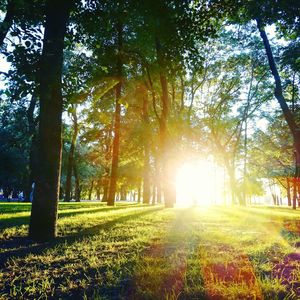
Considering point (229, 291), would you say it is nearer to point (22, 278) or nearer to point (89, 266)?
point (89, 266)

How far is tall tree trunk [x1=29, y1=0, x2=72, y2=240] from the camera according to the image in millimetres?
6410

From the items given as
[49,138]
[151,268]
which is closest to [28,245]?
[49,138]

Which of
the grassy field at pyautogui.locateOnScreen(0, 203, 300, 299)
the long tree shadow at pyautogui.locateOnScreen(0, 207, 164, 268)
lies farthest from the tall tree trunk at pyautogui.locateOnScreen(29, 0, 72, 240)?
the grassy field at pyautogui.locateOnScreen(0, 203, 300, 299)

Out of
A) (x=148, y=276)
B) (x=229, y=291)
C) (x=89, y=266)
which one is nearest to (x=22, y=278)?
(x=89, y=266)

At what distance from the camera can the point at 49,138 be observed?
6.68 meters

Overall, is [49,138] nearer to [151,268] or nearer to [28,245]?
[28,245]

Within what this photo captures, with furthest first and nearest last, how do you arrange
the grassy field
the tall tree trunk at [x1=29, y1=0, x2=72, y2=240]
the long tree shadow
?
the tall tree trunk at [x1=29, y1=0, x2=72, y2=240] → the long tree shadow → the grassy field

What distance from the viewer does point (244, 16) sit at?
1202cm

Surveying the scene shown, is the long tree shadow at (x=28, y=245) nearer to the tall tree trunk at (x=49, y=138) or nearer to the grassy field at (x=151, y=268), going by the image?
the grassy field at (x=151, y=268)

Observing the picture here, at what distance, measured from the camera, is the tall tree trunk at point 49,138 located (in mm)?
6410

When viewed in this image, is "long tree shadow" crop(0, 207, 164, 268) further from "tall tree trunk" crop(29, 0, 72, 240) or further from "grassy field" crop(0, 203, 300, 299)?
"tall tree trunk" crop(29, 0, 72, 240)

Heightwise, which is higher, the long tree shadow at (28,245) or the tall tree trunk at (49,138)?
the tall tree trunk at (49,138)

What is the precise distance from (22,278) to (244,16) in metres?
12.4

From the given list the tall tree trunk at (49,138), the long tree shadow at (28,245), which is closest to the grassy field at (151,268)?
the long tree shadow at (28,245)
